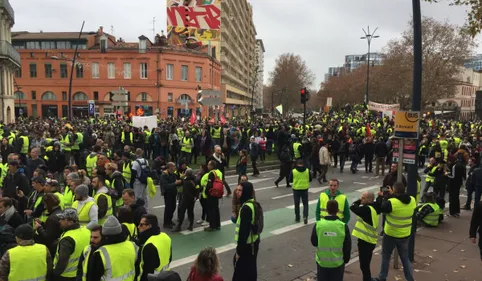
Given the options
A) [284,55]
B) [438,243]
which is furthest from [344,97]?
[438,243]

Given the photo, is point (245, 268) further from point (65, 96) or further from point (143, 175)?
point (65, 96)

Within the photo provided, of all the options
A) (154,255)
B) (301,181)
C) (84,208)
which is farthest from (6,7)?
(154,255)

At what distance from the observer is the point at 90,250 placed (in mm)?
4270

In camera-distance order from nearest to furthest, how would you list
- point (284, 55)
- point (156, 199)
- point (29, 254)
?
1. point (29, 254)
2. point (156, 199)
3. point (284, 55)

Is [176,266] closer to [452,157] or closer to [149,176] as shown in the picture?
[149,176]

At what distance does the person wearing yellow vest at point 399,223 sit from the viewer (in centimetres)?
604

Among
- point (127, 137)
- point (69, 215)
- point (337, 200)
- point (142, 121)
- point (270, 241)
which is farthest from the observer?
point (142, 121)

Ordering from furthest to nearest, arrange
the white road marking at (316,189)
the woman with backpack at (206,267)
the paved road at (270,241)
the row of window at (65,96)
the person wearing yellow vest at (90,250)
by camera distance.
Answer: the row of window at (65,96), the white road marking at (316,189), the paved road at (270,241), the person wearing yellow vest at (90,250), the woman with backpack at (206,267)

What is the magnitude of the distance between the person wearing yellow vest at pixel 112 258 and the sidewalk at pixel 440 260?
11.5 ft

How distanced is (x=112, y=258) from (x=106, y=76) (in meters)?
50.3

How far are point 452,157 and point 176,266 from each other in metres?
9.88

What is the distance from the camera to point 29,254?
4.22m

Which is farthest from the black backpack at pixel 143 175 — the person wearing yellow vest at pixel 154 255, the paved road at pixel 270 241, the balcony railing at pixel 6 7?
the balcony railing at pixel 6 7

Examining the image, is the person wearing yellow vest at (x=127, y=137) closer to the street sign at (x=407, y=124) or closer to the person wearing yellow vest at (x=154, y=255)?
the street sign at (x=407, y=124)
